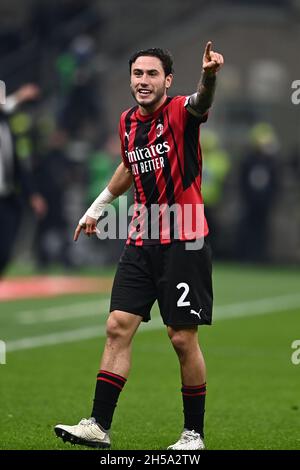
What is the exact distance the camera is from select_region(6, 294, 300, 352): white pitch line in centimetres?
1334

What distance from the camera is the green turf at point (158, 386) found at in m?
8.60

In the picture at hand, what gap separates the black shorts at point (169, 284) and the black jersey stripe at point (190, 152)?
362 mm

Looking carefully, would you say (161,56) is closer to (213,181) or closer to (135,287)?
(135,287)

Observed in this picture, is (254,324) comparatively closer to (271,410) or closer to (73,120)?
(271,410)

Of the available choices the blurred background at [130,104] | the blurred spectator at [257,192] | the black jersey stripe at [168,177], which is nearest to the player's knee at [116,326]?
the black jersey stripe at [168,177]

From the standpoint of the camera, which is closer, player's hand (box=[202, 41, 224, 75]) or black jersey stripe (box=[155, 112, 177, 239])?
player's hand (box=[202, 41, 224, 75])

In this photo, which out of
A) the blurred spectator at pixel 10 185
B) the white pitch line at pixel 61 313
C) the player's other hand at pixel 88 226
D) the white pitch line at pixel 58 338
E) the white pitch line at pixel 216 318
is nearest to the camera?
the player's other hand at pixel 88 226

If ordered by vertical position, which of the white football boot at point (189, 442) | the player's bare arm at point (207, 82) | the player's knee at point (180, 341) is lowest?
the white football boot at point (189, 442)

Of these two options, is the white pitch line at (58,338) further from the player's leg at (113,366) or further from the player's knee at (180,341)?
the player's knee at (180,341)

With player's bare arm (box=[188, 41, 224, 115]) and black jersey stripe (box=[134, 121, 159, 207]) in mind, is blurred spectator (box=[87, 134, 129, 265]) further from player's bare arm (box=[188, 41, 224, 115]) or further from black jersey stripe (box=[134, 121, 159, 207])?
player's bare arm (box=[188, 41, 224, 115])

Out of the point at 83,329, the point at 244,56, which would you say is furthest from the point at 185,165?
the point at 244,56

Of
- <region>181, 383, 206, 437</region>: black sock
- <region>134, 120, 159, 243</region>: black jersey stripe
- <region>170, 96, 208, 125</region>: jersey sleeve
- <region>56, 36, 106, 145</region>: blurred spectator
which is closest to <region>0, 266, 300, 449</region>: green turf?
<region>181, 383, 206, 437</region>: black sock

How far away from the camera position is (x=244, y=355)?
41.9 feet

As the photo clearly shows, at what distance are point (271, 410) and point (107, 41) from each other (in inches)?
852
